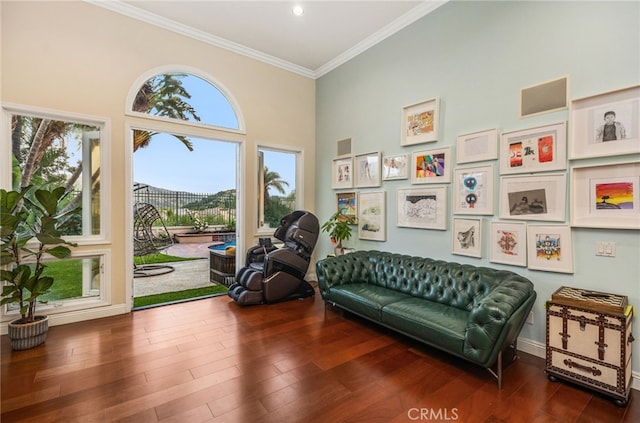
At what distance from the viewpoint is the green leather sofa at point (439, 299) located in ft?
7.40

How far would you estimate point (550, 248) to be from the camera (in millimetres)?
2691

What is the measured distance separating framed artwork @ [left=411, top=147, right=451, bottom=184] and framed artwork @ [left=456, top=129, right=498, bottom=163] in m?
0.16

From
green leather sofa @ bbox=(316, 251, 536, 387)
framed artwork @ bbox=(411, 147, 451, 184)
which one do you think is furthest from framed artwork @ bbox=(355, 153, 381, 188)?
green leather sofa @ bbox=(316, 251, 536, 387)

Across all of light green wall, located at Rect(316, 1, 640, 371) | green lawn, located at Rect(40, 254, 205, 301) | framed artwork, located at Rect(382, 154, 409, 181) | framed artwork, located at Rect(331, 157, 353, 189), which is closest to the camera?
light green wall, located at Rect(316, 1, 640, 371)

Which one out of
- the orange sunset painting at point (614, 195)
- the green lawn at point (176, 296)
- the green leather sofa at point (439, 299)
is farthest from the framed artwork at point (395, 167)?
the green lawn at point (176, 296)

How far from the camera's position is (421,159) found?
12.3ft

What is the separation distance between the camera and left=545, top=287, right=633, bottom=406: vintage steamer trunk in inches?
80.4

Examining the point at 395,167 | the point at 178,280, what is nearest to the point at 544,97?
the point at 395,167

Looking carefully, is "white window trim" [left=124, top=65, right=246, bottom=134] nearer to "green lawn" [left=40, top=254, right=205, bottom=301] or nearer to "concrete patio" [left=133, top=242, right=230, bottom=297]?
"green lawn" [left=40, top=254, right=205, bottom=301]

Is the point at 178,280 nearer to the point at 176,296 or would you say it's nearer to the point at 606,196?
the point at 176,296

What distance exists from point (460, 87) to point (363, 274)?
2583mm

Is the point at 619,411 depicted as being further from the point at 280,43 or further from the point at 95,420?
the point at 280,43

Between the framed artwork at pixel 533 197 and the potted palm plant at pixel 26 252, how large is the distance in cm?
465

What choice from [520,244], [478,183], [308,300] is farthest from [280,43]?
[520,244]
